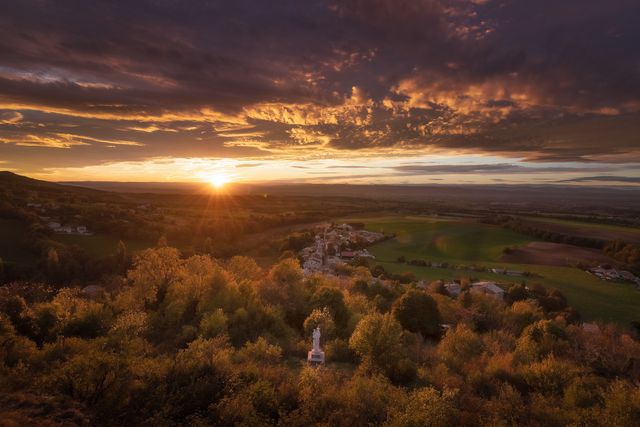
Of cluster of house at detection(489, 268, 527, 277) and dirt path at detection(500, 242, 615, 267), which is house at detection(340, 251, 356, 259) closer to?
cluster of house at detection(489, 268, 527, 277)

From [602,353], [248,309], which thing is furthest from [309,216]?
[602,353]

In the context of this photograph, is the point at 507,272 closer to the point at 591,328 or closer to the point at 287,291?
the point at 591,328

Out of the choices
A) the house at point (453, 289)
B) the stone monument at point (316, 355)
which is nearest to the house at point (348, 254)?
the house at point (453, 289)

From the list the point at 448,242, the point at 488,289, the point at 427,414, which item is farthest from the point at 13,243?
the point at 448,242

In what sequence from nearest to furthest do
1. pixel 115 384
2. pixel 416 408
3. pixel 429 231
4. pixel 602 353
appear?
pixel 416 408, pixel 115 384, pixel 602 353, pixel 429 231

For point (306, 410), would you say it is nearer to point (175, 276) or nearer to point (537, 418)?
point (537, 418)

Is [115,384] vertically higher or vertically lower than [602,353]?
higher

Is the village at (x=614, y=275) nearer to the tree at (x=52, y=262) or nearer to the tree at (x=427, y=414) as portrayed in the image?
the tree at (x=427, y=414)

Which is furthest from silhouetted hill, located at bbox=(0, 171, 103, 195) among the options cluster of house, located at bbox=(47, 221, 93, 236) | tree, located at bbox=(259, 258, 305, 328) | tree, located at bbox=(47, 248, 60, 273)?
tree, located at bbox=(259, 258, 305, 328)
